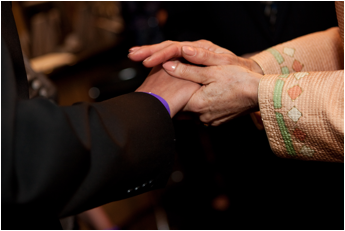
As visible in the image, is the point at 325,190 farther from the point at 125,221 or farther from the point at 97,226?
the point at 125,221

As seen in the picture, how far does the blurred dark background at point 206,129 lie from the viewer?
0.91 metres

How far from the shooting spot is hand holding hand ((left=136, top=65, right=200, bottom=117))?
80 cm

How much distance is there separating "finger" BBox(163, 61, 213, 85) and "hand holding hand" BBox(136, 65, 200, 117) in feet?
0.05

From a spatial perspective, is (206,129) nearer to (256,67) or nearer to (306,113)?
(256,67)

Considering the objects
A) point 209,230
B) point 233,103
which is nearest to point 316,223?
point 233,103

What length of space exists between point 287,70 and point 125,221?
4.29ft

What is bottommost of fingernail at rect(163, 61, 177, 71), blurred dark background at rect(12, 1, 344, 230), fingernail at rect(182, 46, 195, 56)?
blurred dark background at rect(12, 1, 344, 230)

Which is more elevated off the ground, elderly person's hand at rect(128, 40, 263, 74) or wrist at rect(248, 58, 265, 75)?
elderly person's hand at rect(128, 40, 263, 74)

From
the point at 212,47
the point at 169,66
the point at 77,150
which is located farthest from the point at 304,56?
the point at 77,150

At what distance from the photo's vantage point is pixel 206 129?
6.34 feet

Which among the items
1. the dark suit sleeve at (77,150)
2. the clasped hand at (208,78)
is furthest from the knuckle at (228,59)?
the dark suit sleeve at (77,150)

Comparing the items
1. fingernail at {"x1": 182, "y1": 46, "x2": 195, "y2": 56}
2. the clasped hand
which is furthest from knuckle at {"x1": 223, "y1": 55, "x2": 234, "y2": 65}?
fingernail at {"x1": 182, "y1": 46, "x2": 195, "y2": 56}

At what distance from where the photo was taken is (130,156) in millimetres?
561

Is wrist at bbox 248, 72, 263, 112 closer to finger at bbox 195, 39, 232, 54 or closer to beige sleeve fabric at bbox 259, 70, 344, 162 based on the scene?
beige sleeve fabric at bbox 259, 70, 344, 162
